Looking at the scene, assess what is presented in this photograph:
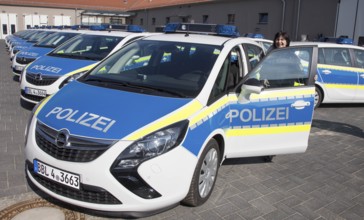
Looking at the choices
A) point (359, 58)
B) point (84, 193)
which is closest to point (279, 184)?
point (84, 193)

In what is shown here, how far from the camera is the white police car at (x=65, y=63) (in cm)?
643

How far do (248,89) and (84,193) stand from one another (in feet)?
6.13

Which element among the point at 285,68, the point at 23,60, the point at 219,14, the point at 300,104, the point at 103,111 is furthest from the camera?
the point at 219,14

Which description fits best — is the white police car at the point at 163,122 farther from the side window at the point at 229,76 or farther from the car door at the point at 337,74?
the car door at the point at 337,74

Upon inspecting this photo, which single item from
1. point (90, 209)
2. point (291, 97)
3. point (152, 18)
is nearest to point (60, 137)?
point (90, 209)

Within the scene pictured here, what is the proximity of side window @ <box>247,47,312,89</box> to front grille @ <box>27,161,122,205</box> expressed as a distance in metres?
2.17

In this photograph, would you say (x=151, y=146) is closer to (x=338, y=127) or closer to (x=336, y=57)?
(x=338, y=127)

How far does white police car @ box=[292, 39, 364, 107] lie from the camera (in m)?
8.07

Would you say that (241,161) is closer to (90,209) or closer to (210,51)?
(210,51)

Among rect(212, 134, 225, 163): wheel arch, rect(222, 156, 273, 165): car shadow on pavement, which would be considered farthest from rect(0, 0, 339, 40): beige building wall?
rect(212, 134, 225, 163): wheel arch

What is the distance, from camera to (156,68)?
3910 mm

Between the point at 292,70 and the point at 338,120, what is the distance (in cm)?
363

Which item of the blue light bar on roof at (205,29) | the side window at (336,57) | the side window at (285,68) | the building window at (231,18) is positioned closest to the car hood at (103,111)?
the side window at (285,68)

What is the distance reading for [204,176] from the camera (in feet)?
11.0
